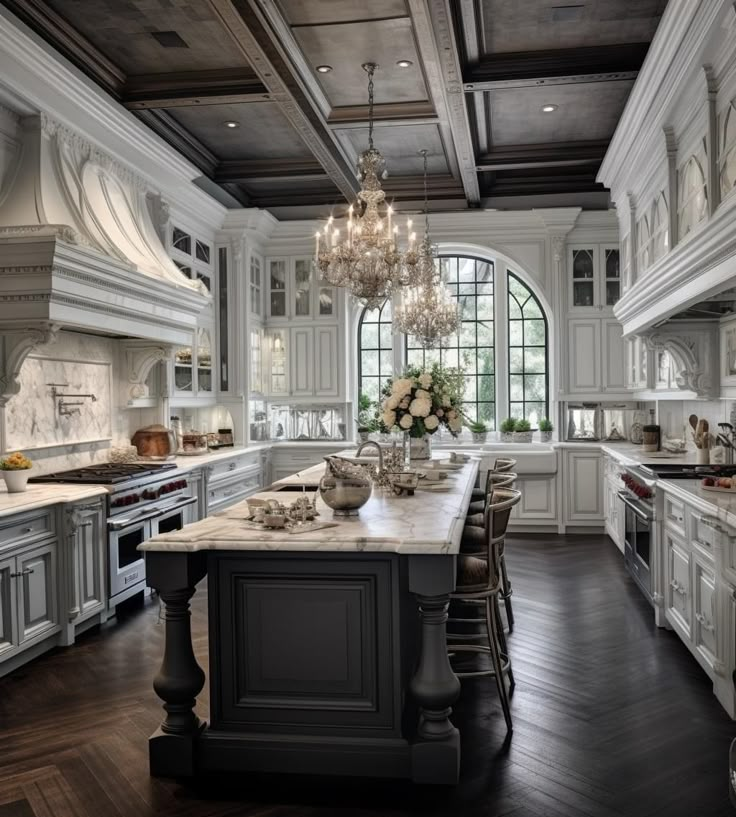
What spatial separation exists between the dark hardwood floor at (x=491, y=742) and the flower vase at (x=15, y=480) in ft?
3.15

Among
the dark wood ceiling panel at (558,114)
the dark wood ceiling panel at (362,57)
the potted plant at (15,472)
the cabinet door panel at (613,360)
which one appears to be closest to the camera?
the potted plant at (15,472)

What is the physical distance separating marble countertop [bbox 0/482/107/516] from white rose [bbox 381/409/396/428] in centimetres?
181

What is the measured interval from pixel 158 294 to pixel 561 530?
4759mm

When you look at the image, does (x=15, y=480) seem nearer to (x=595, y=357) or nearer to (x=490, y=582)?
(x=490, y=582)

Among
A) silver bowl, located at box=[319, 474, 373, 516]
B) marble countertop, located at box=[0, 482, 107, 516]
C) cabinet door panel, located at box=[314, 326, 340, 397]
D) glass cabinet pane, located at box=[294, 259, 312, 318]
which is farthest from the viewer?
glass cabinet pane, located at box=[294, 259, 312, 318]

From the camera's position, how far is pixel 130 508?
16.7 feet

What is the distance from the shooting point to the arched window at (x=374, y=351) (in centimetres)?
912

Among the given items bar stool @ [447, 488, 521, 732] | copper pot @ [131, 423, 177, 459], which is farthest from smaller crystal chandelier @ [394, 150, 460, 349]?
bar stool @ [447, 488, 521, 732]

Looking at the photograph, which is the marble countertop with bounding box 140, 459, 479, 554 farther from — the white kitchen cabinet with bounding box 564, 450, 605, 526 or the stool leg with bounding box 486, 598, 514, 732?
the white kitchen cabinet with bounding box 564, 450, 605, 526

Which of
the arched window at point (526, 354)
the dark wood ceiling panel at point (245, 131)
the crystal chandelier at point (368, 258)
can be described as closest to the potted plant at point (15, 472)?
the crystal chandelier at point (368, 258)

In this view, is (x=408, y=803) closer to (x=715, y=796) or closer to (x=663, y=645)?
(x=715, y=796)

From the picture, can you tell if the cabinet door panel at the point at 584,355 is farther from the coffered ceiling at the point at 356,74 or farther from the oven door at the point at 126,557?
the oven door at the point at 126,557

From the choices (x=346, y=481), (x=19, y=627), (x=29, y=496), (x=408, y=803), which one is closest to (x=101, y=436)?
(x=29, y=496)

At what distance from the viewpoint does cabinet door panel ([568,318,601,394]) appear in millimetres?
8188
